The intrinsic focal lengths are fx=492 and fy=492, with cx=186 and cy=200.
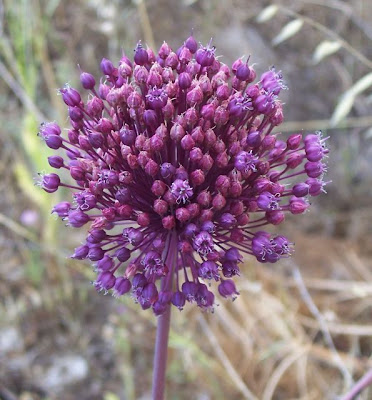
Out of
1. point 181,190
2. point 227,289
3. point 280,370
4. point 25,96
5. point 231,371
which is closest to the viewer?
point 181,190

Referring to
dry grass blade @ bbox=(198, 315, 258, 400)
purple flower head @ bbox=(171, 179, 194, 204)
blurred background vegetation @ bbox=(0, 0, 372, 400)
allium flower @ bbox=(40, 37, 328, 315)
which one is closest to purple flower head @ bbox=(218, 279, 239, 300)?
allium flower @ bbox=(40, 37, 328, 315)

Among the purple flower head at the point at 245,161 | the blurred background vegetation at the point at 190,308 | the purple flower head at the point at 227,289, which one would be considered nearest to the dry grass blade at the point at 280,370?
the blurred background vegetation at the point at 190,308

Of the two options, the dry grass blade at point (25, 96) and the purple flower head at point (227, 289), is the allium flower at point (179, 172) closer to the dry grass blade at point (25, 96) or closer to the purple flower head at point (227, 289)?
the purple flower head at point (227, 289)

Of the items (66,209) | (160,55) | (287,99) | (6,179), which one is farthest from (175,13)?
(66,209)

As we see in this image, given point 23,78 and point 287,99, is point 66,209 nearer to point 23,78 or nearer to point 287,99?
point 23,78

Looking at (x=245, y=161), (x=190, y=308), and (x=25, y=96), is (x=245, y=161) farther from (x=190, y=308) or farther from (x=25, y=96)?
(x=190, y=308)

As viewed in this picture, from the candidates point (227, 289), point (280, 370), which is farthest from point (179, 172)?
point (280, 370)

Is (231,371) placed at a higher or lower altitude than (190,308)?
lower
